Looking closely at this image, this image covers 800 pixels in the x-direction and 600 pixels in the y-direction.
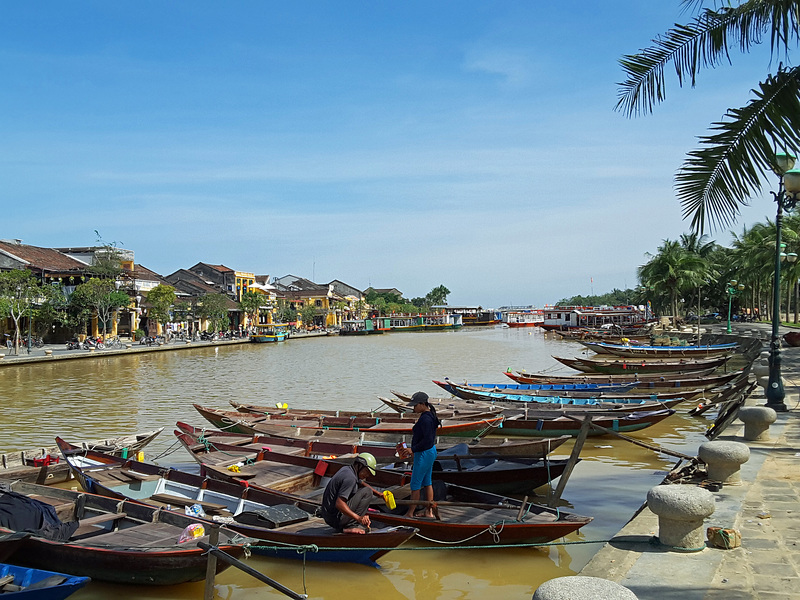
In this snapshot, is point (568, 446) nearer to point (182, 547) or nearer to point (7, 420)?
point (182, 547)

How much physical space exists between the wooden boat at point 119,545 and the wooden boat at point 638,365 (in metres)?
24.8

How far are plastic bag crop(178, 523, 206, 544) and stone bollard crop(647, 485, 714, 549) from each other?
507 centimetres

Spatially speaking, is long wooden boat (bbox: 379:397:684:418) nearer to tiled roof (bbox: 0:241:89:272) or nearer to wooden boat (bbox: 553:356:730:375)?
wooden boat (bbox: 553:356:730:375)

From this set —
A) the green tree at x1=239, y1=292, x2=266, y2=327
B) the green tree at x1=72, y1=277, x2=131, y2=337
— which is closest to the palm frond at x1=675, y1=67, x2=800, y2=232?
the green tree at x1=72, y1=277, x2=131, y2=337

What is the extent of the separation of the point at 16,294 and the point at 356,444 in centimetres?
3737

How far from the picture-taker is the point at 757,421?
11.2 m

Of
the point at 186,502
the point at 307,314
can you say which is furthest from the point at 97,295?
the point at 307,314

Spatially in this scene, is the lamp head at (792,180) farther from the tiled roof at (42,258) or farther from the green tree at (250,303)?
the green tree at (250,303)

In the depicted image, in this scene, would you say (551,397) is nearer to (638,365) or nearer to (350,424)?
(350,424)

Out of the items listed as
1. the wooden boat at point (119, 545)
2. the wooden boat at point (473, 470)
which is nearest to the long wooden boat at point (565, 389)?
the wooden boat at point (473, 470)

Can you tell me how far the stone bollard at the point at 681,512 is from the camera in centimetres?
609

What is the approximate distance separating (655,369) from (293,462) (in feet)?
83.1

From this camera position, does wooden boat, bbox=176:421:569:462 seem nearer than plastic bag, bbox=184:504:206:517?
No

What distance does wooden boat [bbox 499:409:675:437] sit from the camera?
1587cm
